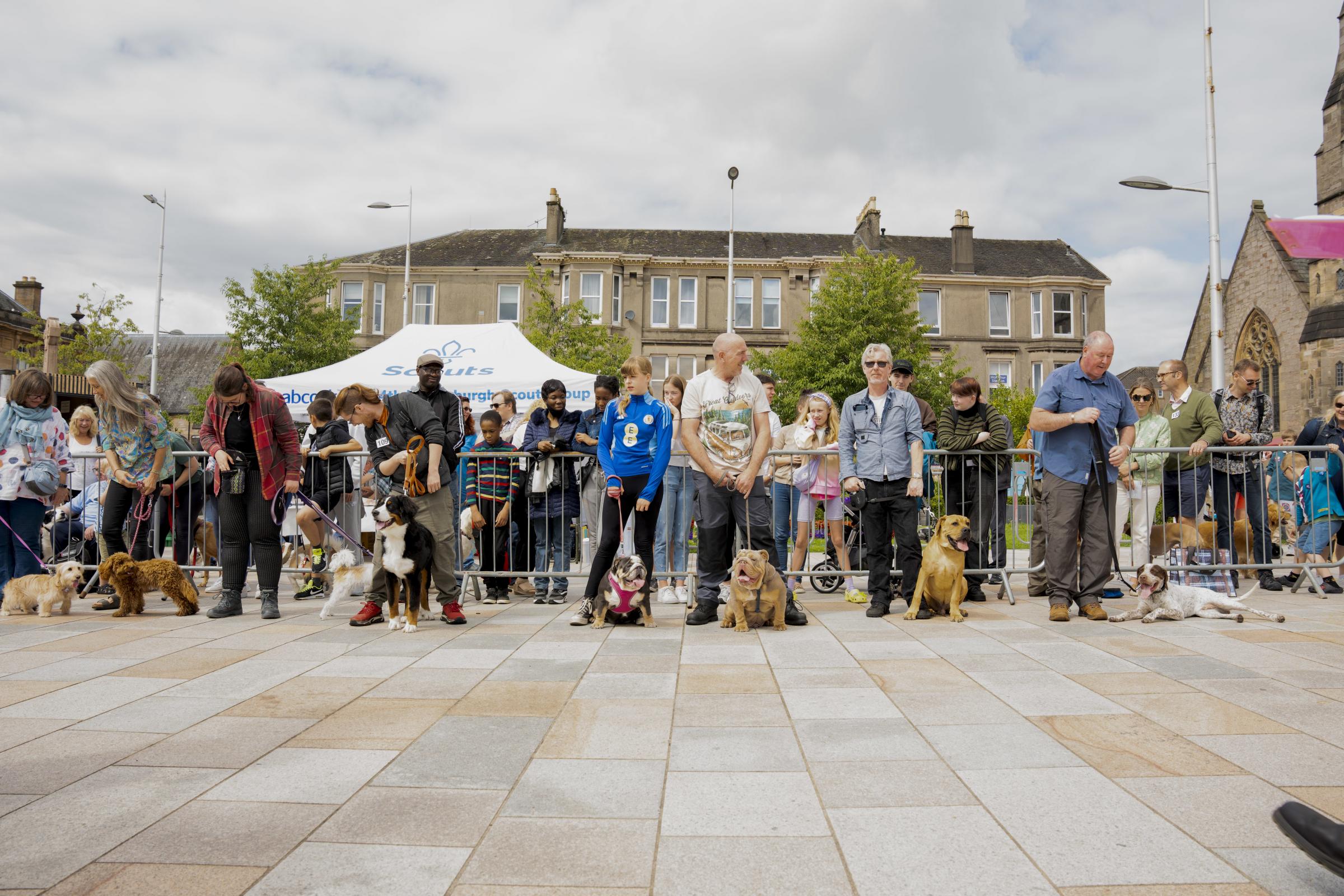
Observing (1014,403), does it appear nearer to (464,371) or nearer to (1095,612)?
(464,371)

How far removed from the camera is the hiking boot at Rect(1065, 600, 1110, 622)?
21.7 feet

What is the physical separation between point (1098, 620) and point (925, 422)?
3.23m

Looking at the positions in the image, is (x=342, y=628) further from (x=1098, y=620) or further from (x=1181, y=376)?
(x=1181, y=376)

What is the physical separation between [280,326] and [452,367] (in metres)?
21.1

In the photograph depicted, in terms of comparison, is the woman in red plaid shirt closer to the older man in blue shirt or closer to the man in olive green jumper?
the older man in blue shirt

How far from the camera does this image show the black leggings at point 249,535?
697cm

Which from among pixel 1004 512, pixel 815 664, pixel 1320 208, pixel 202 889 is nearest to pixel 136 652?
pixel 202 889

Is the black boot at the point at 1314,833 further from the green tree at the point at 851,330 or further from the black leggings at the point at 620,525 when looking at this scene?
the green tree at the point at 851,330

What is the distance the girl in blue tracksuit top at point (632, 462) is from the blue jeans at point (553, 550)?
4.67 ft

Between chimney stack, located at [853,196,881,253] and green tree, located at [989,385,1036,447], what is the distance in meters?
8.62

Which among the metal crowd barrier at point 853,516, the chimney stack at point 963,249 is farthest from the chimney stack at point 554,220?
the metal crowd barrier at point 853,516

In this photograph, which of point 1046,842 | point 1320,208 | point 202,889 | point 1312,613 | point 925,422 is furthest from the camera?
point 1320,208

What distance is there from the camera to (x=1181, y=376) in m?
8.47

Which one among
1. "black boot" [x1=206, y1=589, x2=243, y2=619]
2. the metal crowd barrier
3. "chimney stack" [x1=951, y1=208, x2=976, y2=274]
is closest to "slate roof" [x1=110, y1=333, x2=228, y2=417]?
"chimney stack" [x1=951, y1=208, x2=976, y2=274]
